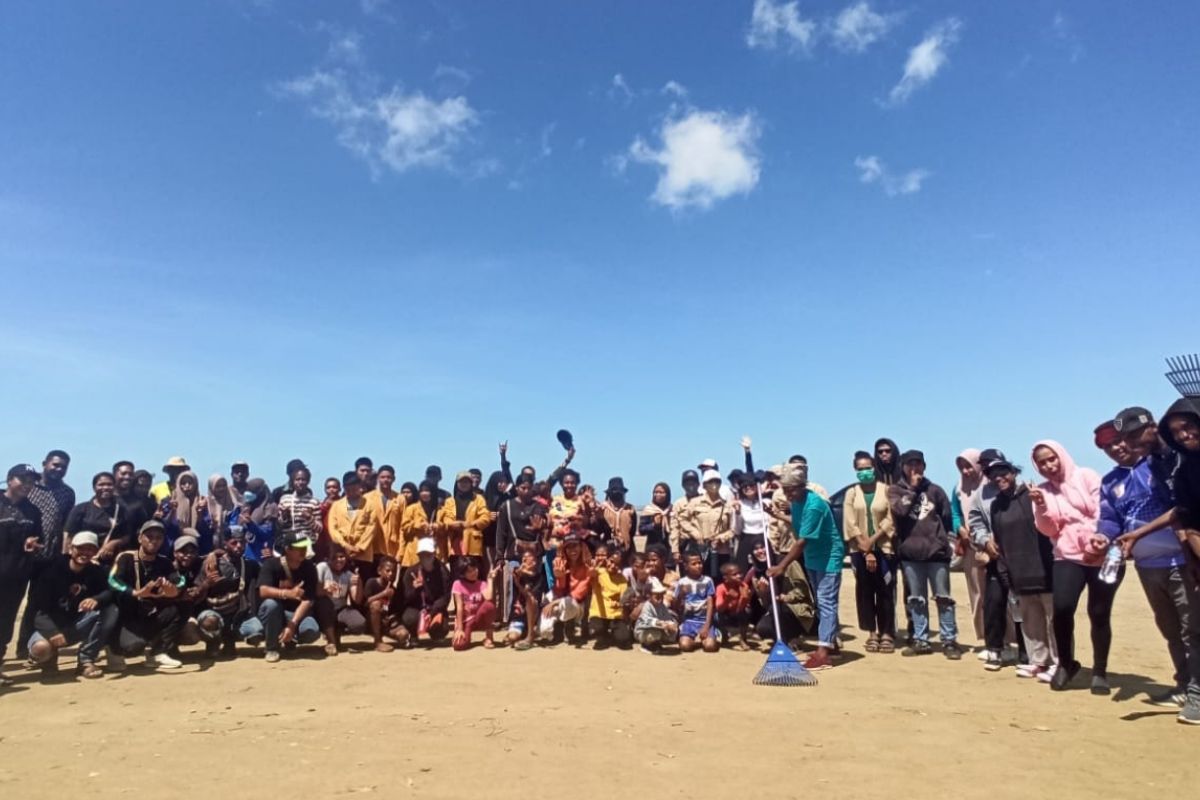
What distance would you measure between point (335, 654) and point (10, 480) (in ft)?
11.9

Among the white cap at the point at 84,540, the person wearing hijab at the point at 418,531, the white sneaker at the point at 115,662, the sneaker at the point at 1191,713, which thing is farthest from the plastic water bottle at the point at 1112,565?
the white cap at the point at 84,540

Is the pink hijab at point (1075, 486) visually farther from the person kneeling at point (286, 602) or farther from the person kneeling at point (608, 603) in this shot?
the person kneeling at point (286, 602)

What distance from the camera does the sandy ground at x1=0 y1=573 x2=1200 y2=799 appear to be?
14.1 feet

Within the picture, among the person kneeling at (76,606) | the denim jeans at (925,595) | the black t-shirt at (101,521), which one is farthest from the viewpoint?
the black t-shirt at (101,521)

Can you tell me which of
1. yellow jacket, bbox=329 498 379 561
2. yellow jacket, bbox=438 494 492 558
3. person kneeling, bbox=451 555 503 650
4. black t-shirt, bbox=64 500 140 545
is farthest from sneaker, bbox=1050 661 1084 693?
black t-shirt, bbox=64 500 140 545

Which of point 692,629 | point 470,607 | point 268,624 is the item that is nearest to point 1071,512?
point 692,629

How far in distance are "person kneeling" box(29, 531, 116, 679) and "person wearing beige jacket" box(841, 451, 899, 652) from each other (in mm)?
7559

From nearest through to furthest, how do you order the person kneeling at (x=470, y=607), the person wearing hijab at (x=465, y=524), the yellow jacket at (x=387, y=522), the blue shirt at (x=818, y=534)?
the blue shirt at (x=818, y=534)
the person kneeling at (x=470, y=607)
the yellow jacket at (x=387, y=522)
the person wearing hijab at (x=465, y=524)

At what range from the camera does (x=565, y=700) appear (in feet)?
20.3

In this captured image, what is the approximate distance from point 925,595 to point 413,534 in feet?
19.3

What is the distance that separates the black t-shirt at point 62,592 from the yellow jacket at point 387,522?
2.71m

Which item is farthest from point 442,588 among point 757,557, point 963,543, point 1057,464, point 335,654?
point 1057,464

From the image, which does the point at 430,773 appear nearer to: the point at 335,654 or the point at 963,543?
the point at 335,654

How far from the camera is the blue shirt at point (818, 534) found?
7.57 meters
